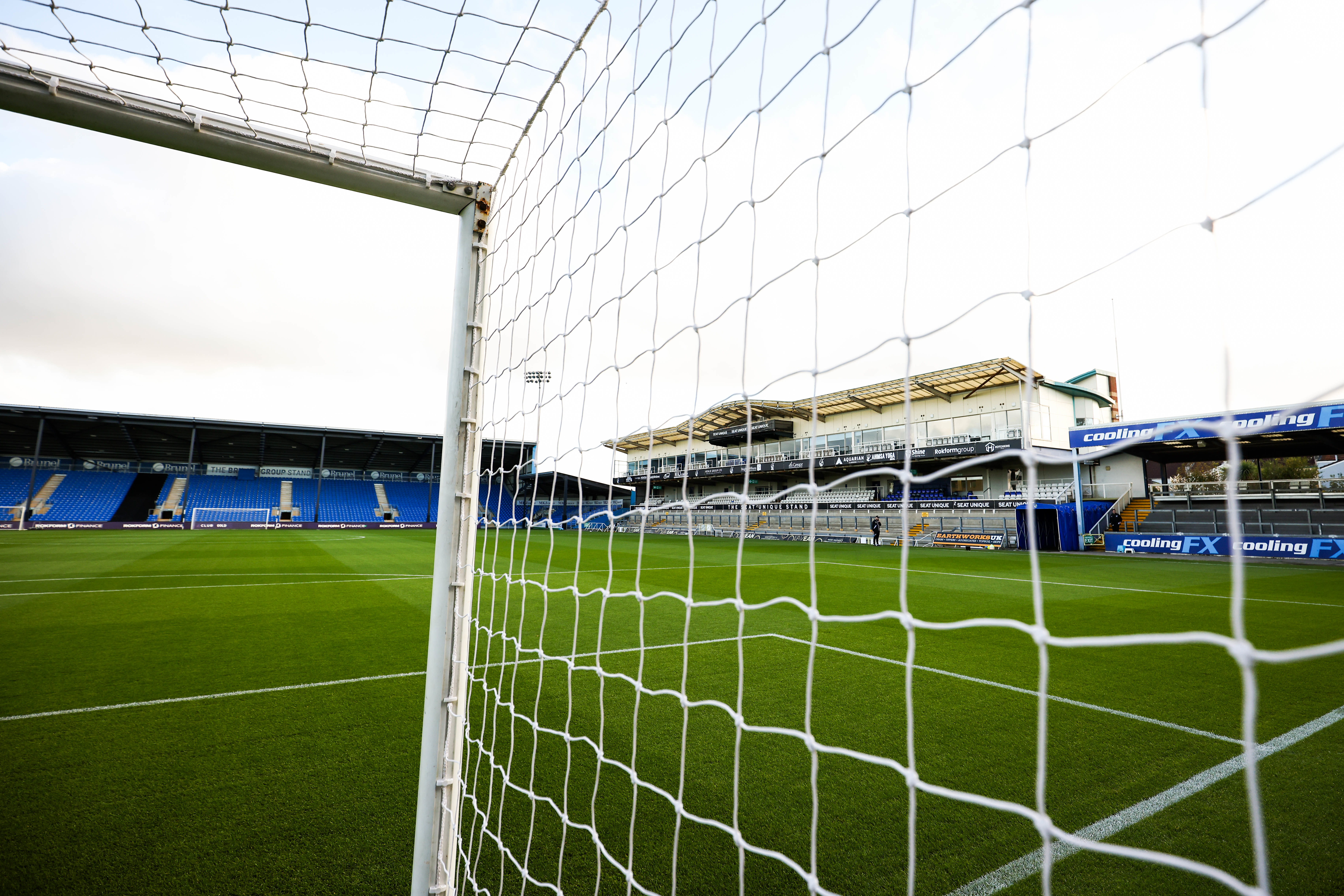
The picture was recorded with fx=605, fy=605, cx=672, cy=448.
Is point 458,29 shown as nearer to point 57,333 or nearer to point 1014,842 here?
point 1014,842

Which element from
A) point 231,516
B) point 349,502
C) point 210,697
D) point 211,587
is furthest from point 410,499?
point 210,697

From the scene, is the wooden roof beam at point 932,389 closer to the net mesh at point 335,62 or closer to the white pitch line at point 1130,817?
the white pitch line at point 1130,817

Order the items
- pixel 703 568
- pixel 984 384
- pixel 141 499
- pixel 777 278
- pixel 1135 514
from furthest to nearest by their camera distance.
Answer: pixel 141 499 → pixel 1135 514 → pixel 703 568 → pixel 984 384 → pixel 777 278

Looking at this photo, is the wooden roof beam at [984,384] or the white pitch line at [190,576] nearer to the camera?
the wooden roof beam at [984,384]

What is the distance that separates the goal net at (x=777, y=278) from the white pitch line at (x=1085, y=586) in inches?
154

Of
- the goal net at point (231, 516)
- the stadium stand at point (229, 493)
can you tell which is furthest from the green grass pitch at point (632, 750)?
the stadium stand at point (229, 493)

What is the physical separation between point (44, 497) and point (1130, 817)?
38.0 m

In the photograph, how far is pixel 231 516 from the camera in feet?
95.3

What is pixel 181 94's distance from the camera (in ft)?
6.70

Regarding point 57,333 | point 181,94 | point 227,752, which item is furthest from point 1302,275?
point 57,333

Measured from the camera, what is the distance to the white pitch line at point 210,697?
2730 mm

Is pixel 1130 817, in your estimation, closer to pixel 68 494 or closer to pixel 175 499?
pixel 175 499

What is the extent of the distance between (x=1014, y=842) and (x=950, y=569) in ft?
28.4

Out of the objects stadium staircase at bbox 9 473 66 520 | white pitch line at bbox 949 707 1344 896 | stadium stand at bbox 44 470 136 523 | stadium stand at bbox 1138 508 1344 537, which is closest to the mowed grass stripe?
white pitch line at bbox 949 707 1344 896
